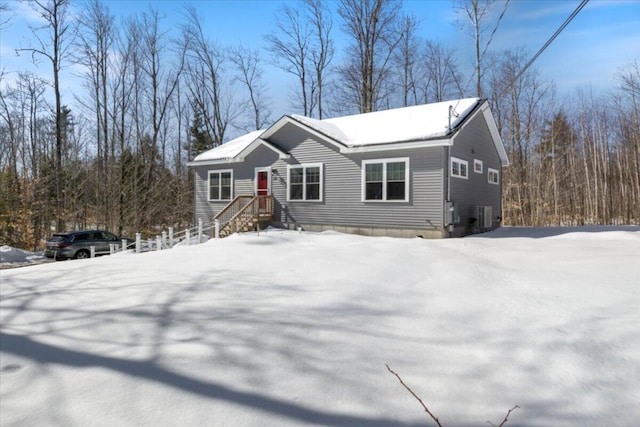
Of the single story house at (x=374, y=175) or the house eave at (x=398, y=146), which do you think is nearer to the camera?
the house eave at (x=398, y=146)

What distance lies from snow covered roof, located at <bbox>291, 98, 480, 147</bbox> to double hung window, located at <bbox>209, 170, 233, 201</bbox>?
15.6 feet

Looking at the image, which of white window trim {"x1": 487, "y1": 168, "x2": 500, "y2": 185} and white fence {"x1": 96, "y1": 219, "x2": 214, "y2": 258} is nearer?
white fence {"x1": 96, "y1": 219, "x2": 214, "y2": 258}

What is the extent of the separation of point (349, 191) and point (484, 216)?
5.96 metres

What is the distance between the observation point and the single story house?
40.6 feet

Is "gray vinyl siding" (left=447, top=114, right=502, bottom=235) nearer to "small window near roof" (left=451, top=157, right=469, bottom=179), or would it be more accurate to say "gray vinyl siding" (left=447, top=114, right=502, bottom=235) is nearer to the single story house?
the single story house

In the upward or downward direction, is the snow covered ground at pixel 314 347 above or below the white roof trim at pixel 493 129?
below

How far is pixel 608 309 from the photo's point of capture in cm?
497

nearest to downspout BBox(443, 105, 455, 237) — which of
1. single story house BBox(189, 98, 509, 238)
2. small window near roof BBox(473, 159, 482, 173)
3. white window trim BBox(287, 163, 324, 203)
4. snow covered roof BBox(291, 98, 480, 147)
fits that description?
single story house BBox(189, 98, 509, 238)

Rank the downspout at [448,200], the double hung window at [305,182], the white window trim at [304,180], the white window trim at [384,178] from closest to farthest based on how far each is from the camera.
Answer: the downspout at [448,200], the white window trim at [384,178], the white window trim at [304,180], the double hung window at [305,182]

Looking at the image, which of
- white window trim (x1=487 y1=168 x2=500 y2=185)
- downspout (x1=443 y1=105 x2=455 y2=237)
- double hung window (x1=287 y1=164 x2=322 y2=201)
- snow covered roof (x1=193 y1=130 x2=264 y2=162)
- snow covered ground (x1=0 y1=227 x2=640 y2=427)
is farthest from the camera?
snow covered roof (x1=193 y1=130 x2=264 y2=162)

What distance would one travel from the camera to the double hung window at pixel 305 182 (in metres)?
14.7

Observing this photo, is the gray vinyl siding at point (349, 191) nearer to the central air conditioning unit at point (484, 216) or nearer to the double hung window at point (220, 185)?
the double hung window at point (220, 185)

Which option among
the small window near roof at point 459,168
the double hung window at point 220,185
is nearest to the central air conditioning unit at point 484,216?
the small window near roof at point 459,168

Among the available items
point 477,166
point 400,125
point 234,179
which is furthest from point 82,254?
point 477,166
